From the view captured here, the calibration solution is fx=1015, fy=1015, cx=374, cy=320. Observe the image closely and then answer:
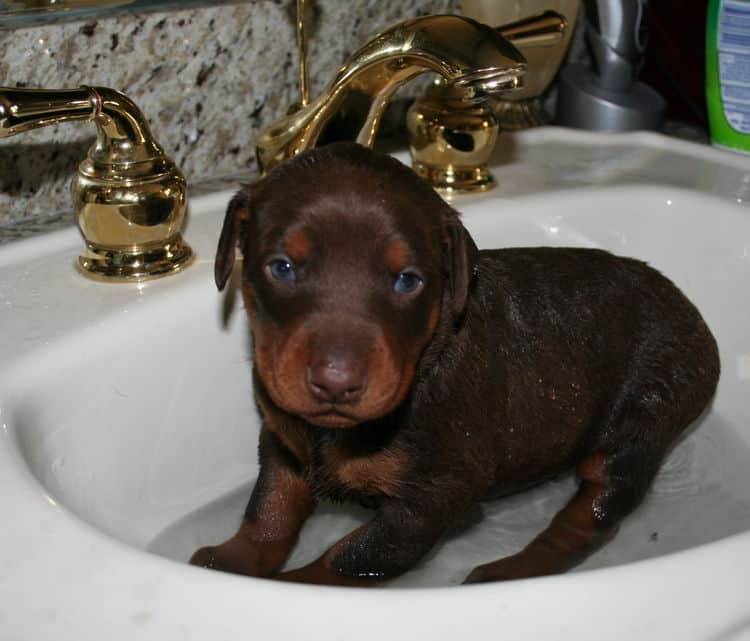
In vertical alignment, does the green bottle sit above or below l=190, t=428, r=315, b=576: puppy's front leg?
above

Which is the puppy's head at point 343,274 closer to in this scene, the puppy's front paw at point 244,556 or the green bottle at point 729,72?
the puppy's front paw at point 244,556

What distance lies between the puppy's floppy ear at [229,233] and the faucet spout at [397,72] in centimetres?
41

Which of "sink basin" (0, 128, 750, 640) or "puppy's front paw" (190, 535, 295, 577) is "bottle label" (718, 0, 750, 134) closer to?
"sink basin" (0, 128, 750, 640)

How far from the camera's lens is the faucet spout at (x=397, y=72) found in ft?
5.49

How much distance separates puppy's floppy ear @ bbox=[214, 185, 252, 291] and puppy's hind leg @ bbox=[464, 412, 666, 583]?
0.66 m

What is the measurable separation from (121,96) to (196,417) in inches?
23.1

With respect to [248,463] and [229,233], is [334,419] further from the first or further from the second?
[248,463]

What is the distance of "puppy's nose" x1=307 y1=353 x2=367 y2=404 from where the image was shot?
1.27m

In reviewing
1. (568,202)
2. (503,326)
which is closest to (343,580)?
(503,326)

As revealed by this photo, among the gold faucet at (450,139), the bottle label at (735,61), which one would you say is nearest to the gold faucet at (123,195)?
the gold faucet at (450,139)

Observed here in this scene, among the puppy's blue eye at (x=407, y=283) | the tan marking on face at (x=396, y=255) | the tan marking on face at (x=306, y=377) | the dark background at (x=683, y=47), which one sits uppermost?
the tan marking on face at (x=396, y=255)

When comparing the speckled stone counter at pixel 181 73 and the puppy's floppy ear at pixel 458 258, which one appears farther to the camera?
the speckled stone counter at pixel 181 73

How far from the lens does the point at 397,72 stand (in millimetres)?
1903

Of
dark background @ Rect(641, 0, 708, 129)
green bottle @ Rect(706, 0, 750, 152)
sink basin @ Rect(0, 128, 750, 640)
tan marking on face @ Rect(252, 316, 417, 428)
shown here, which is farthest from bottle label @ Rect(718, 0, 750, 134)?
tan marking on face @ Rect(252, 316, 417, 428)
